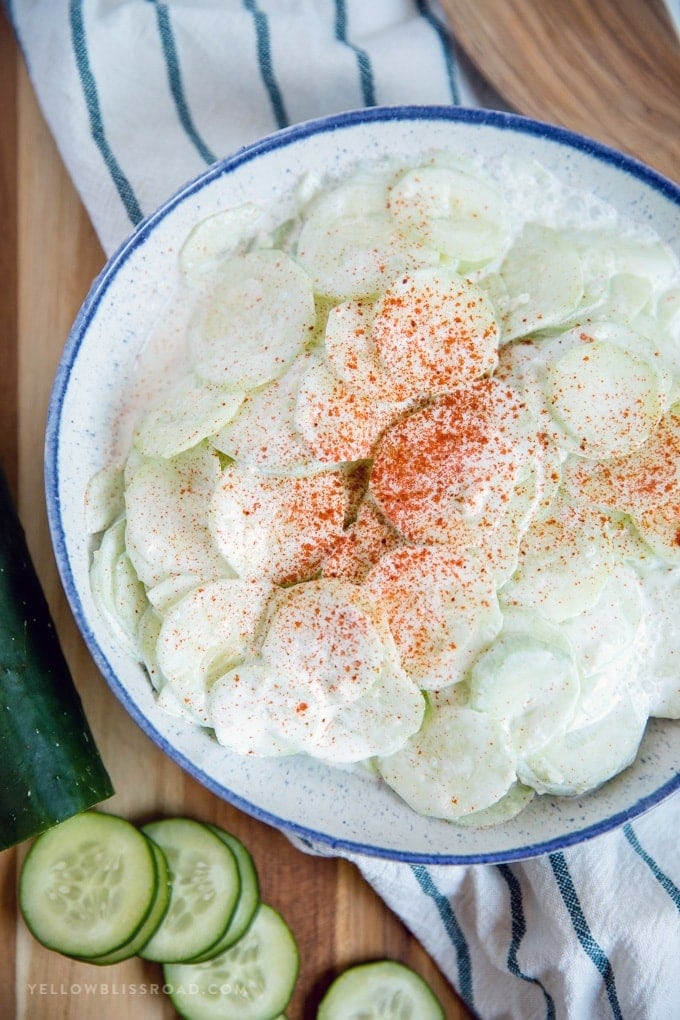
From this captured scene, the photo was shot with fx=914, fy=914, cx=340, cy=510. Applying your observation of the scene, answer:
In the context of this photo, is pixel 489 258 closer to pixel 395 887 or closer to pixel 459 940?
pixel 395 887

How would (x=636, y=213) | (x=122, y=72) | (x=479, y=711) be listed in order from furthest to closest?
(x=122, y=72) → (x=636, y=213) → (x=479, y=711)

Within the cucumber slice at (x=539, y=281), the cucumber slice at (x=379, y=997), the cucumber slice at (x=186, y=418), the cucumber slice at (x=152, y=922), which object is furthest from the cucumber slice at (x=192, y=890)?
the cucumber slice at (x=539, y=281)

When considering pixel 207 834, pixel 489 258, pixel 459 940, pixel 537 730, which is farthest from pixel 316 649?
pixel 459 940

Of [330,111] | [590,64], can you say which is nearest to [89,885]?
[330,111]

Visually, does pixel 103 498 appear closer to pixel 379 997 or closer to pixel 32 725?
pixel 32 725

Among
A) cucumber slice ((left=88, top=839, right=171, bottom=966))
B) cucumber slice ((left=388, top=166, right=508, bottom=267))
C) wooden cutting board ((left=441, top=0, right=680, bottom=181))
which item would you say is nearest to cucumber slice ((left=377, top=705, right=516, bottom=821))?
cucumber slice ((left=88, top=839, right=171, bottom=966))

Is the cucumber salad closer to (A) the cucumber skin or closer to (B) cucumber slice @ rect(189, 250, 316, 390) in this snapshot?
(B) cucumber slice @ rect(189, 250, 316, 390)
